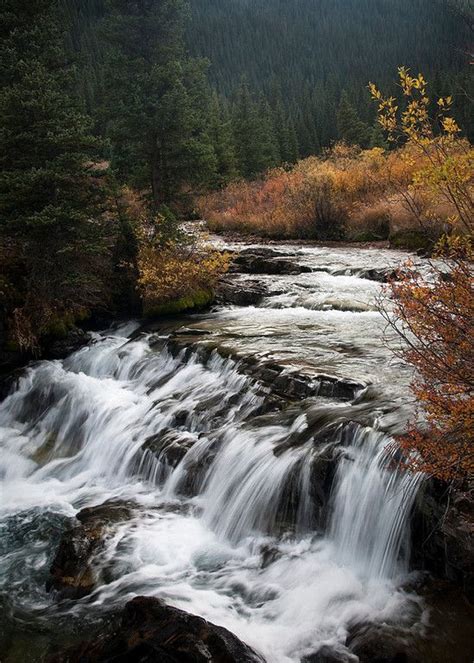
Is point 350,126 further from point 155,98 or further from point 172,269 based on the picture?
point 172,269

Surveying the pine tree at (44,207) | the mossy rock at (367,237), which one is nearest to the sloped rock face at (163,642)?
the pine tree at (44,207)

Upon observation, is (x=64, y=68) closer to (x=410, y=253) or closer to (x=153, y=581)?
(x=410, y=253)

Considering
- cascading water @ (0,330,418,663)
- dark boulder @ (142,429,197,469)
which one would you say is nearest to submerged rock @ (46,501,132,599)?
cascading water @ (0,330,418,663)

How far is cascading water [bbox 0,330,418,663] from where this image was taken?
16.5ft

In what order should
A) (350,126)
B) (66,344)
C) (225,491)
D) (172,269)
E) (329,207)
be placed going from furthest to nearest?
(350,126), (329,207), (172,269), (66,344), (225,491)

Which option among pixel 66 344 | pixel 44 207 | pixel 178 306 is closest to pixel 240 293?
pixel 178 306

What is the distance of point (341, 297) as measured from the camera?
519 inches

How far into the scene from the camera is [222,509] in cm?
662

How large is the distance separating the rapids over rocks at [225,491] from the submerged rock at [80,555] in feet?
0.07

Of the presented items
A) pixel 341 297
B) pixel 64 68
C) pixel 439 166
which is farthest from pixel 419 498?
pixel 64 68

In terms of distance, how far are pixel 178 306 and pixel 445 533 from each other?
9.86m

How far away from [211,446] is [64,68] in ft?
53.5

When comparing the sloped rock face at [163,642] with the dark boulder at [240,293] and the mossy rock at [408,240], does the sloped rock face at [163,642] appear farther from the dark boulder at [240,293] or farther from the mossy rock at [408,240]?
the mossy rock at [408,240]

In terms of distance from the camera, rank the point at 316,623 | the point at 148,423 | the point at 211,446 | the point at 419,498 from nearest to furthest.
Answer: the point at 316,623 < the point at 419,498 < the point at 211,446 < the point at 148,423
